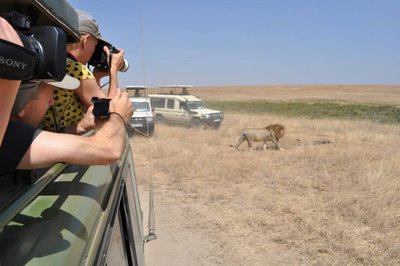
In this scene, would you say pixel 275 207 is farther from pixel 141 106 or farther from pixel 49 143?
pixel 141 106

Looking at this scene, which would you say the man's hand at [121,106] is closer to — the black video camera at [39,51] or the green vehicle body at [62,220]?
the green vehicle body at [62,220]

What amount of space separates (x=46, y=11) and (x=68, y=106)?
1.08 meters

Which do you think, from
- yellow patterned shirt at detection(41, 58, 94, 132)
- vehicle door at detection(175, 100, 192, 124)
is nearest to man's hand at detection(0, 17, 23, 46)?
yellow patterned shirt at detection(41, 58, 94, 132)

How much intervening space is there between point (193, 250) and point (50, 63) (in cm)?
450

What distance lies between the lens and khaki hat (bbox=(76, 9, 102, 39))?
2201 mm

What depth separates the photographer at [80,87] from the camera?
188cm

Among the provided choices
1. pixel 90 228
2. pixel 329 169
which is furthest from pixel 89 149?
pixel 329 169

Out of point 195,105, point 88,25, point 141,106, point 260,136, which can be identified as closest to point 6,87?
point 88,25

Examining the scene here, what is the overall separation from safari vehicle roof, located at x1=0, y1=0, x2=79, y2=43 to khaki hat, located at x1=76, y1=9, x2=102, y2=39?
3.28ft

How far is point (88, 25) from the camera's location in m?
2.22

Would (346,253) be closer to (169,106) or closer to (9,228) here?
(9,228)

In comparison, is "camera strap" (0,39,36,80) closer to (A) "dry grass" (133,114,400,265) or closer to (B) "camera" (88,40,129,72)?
(B) "camera" (88,40,129,72)

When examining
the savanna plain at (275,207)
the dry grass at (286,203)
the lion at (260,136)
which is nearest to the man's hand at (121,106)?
the savanna plain at (275,207)

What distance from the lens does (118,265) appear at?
147 cm
